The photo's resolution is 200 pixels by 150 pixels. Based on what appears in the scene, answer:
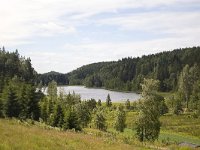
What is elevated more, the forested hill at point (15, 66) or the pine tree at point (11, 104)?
the forested hill at point (15, 66)

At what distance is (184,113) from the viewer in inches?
5246

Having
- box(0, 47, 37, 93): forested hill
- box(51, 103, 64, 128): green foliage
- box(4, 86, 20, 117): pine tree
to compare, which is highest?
box(0, 47, 37, 93): forested hill

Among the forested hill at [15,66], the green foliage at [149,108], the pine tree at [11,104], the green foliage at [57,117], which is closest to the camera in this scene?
the green foliage at [149,108]

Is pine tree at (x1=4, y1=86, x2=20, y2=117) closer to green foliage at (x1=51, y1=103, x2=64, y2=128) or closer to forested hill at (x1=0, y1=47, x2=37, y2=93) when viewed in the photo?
green foliage at (x1=51, y1=103, x2=64, y2=128)

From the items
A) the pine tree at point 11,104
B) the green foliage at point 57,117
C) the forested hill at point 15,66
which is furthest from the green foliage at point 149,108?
the forested hill at point 15,66

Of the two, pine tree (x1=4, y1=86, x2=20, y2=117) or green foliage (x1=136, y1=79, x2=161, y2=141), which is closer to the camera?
green foliage (x1=136, y1=79, x2=161, y2=141)

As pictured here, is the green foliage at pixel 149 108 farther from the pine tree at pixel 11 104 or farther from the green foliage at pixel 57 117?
the pine tree at pixel 11 104

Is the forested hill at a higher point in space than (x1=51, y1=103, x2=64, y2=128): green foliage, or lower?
higher

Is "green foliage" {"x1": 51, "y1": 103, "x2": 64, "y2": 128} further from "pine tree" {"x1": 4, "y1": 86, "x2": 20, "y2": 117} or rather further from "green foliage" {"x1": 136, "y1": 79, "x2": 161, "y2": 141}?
"green foliage" {"x1": 136, "y1": 79, "x2": 161, "y2": 141}

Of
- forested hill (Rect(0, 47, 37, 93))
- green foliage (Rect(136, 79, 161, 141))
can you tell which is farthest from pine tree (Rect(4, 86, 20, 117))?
forested hill (Rect(0, 47, 37, 93))

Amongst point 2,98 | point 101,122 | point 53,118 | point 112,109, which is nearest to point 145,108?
point 53,118

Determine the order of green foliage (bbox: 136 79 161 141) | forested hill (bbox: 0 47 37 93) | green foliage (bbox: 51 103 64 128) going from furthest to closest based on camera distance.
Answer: forested hill (bbox: 0 47 37 93), green foliage (bbox: 51 103 64 128), green foliage (bbox: 136 79 161 141)

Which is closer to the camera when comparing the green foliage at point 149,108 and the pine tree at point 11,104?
the green foliage at point 149,108

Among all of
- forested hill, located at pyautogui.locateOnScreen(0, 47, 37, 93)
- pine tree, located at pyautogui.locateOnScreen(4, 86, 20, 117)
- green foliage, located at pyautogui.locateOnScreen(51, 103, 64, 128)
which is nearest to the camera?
green foliage, located at pyautogui.locateOnScreen(51, 103, 64, 128)
